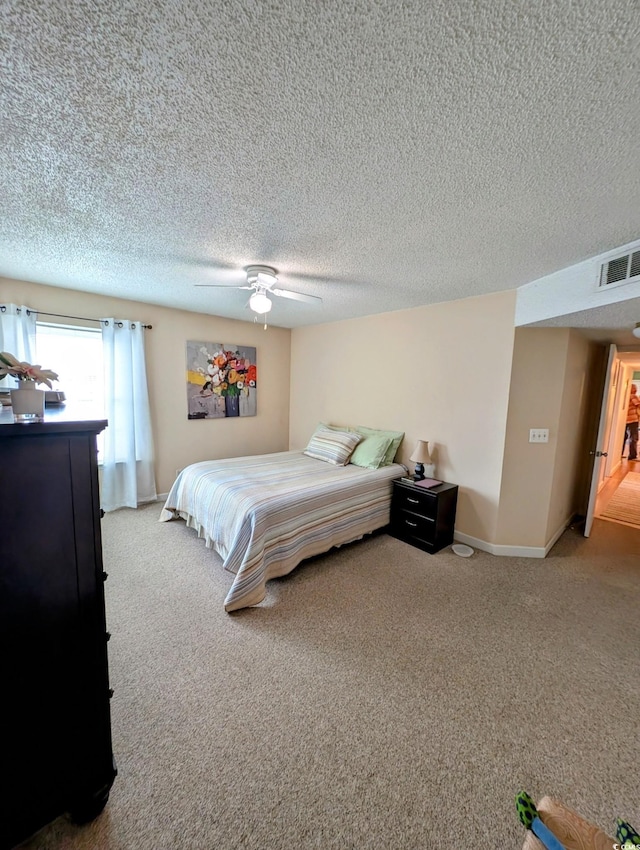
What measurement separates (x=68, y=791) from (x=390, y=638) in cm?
152

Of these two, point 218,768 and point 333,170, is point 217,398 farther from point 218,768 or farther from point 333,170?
point 218,768

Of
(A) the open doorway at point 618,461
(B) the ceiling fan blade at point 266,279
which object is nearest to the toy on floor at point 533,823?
(B) the ceiling fan blade at point 266,279

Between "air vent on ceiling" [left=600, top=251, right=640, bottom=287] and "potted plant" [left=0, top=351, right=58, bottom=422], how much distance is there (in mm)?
2971

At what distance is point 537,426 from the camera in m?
2.86

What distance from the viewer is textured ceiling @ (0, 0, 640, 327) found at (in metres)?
0.81

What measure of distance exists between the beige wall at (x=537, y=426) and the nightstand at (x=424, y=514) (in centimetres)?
44

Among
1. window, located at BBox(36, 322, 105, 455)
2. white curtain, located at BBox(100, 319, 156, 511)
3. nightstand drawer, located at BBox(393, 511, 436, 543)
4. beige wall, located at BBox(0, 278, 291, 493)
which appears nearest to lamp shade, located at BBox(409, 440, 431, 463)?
nightstand drawer, located at BBox(393, 511, 436, 543)

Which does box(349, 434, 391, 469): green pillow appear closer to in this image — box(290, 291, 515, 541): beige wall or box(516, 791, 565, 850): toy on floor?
box(290, 291, 515, 541): beige wall

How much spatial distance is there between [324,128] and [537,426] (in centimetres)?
282

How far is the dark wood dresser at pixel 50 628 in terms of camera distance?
89 cm

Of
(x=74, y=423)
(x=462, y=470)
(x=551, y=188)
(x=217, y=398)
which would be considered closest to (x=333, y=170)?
(x=551, y=188)

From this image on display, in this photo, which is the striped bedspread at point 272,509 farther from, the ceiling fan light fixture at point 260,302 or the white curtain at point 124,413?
the ceiling fan light fixture at point 260,302

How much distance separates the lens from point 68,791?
1040 mm

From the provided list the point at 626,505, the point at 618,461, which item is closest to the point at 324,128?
the point at 626,505
